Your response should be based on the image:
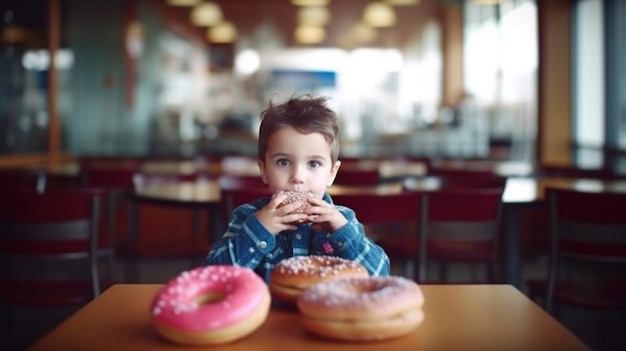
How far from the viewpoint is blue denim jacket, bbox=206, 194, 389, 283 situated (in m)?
1.41

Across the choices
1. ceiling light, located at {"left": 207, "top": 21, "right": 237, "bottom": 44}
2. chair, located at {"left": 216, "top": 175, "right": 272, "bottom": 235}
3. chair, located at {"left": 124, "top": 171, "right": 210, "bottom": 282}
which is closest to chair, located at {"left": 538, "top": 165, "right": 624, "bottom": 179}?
chair, located at {"left": 124, "top": 171, "right": 210, "bottom": 282}

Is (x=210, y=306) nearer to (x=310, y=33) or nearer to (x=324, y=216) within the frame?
(x=324, y=216)

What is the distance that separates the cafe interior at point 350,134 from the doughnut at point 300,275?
30cm

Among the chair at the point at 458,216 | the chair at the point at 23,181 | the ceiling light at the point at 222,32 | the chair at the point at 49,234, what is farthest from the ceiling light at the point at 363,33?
the chair at the point at 49,234

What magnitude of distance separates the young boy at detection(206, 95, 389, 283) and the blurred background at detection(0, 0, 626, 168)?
2402 millimetres

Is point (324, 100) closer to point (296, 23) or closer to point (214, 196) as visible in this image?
point (214, 196)

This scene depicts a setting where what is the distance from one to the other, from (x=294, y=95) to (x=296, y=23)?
13702mm

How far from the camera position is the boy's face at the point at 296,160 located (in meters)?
1.43

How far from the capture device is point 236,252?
1.42m

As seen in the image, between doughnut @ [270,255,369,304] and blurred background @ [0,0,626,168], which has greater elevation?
blurred background @ [0,0,626,168]

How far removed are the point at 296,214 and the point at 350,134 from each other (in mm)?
10344

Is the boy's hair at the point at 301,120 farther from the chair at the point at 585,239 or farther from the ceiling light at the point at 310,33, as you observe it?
the ceiling light at the point at 310,33

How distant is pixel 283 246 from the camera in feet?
4.92

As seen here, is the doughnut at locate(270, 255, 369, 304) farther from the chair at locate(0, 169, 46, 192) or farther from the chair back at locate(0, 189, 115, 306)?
the chair at locate(0, 169, 46, 192)
